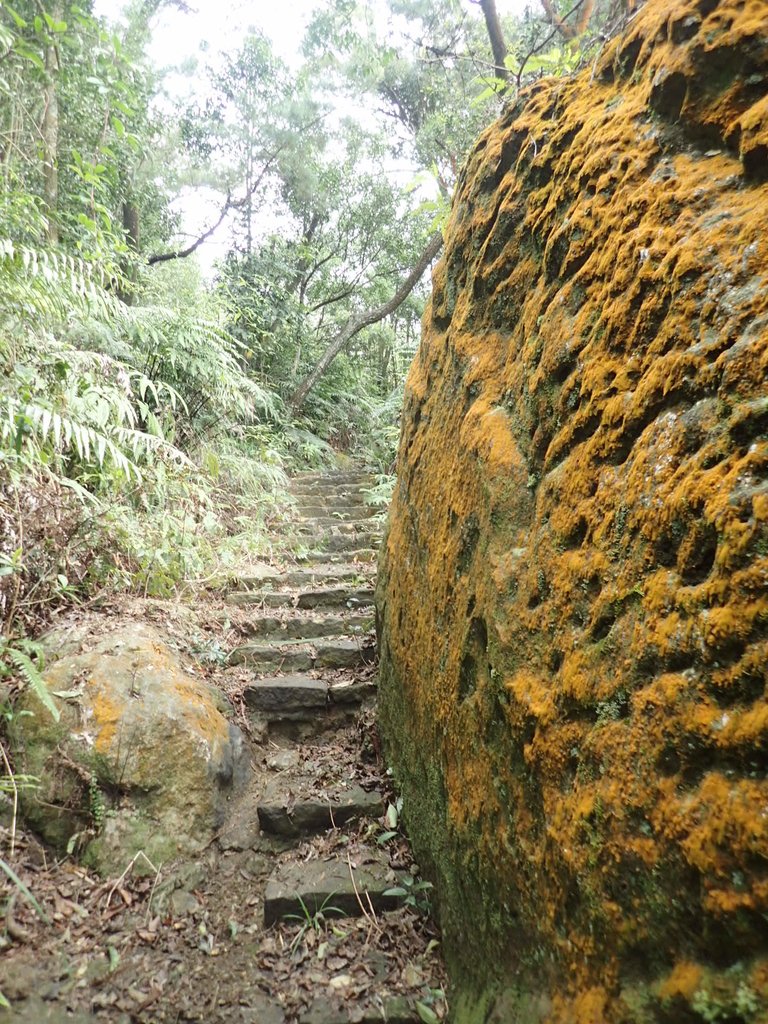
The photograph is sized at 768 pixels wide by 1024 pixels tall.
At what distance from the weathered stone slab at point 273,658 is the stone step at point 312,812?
1042 millimetres

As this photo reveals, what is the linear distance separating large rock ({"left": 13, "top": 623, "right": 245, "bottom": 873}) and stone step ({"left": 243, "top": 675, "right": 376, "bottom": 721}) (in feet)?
1.27

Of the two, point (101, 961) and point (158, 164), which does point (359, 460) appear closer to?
point (158, 164)

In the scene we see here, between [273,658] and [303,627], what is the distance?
1.40 feet

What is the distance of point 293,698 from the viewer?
127 inches

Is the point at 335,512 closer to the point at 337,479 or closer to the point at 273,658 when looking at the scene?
the point at 337,479

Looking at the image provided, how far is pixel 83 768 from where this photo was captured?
7.88 feet

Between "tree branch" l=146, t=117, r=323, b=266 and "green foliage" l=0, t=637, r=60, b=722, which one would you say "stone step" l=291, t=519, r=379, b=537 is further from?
"tree branch" l=146, t=117, r=323, b=266

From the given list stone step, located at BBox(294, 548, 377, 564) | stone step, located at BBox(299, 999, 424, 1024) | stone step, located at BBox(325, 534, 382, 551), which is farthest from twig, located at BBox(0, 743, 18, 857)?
stone step, located at BBox(325, 534, 382, 551)

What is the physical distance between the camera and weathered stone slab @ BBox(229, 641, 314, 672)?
3596 mm

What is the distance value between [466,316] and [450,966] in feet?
7.79

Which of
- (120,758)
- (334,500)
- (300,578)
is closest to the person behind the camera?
(120,758)

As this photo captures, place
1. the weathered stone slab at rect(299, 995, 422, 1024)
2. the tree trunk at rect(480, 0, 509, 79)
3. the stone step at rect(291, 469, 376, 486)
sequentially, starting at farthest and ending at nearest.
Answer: the stone step at rect(291, 469, 376, 486) < the tree trunk at rect(480, 0, 509, 79) < the weathered stone slab at rect(299, 995, 422, 1024)

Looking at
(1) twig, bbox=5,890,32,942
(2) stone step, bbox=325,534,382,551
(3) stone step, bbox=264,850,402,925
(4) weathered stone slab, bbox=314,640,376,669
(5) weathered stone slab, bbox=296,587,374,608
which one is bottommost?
(3) stone step, bbox=264,850,402,925

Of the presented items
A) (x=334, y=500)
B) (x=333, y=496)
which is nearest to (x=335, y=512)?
(x=334, y=500)
